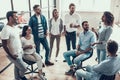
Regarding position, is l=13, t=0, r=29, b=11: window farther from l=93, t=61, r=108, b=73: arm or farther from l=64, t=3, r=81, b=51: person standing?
l=93, t=61, r=108, b=73: arm

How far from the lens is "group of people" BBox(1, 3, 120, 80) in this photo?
2453mm

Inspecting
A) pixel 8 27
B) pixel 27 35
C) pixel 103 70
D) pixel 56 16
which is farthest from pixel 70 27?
pixel 103 70

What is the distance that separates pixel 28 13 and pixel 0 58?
4.66 ft

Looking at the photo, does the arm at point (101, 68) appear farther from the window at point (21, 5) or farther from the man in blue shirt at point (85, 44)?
the window at point (21, 5)

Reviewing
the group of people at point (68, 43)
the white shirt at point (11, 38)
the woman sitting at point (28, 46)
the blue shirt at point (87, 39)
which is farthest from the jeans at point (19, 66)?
the blue shirt at point (87, 39)

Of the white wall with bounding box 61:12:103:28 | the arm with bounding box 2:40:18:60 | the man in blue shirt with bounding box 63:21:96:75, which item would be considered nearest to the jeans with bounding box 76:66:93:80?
the man in blue shirt with bounding box 63:21:96:75

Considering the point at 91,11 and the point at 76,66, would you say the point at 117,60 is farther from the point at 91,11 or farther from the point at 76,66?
the point at 91,11

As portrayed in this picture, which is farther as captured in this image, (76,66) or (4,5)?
(4,5)

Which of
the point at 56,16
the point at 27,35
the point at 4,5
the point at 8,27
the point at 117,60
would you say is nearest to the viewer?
the point at 117,60

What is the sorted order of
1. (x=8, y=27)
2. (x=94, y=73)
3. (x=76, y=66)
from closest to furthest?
1. (x=94, y=73)
2. (x=8, y=27)
3. (x=76, y=66)

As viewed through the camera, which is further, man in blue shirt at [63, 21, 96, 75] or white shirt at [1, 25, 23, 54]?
man in blue shirt at [63, 21, 96, 75]

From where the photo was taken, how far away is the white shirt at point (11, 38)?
2910 millimetres

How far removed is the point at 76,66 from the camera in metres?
3.74

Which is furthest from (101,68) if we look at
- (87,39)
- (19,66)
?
(19,66)
